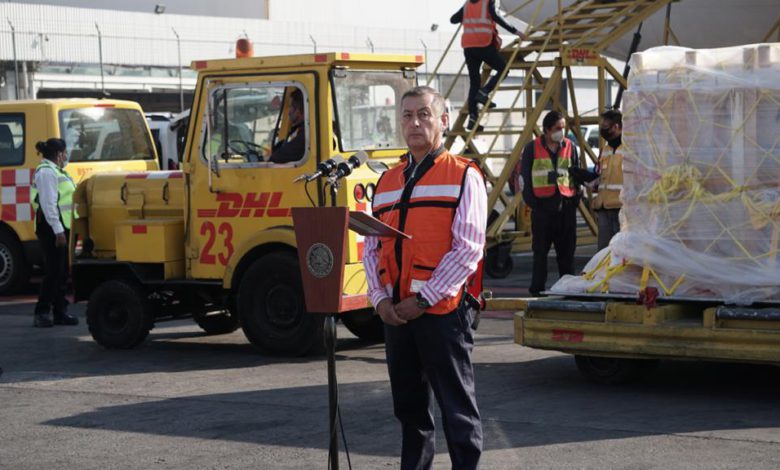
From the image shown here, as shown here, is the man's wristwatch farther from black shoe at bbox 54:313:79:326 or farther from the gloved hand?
black shoe at bbox 54:313:79:326

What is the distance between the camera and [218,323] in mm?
11781

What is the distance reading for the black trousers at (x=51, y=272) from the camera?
39.7 feet

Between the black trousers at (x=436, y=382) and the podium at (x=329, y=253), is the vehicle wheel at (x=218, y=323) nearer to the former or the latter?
the black trousers at (x=436, y=382)

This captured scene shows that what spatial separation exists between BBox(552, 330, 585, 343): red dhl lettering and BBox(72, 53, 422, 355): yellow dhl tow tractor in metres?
1.91

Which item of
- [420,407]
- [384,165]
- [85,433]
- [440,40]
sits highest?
[440,40]

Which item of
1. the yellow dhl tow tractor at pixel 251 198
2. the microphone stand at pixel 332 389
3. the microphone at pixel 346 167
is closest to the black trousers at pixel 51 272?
the yellow dhl tow tractor at pixel 251 198

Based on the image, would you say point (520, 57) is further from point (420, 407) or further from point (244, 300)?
point (420, 407)

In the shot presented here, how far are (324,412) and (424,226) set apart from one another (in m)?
2.86

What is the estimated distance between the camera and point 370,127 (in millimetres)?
10312

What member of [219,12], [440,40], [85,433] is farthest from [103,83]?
[85,433]

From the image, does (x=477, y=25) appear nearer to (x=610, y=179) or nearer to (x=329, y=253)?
(x=610, y=179)

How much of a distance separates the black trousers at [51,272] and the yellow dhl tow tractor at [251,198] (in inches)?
46.2

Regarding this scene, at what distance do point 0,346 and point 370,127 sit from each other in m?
3.81

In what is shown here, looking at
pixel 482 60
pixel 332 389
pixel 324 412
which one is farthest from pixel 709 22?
pixel 332 389
